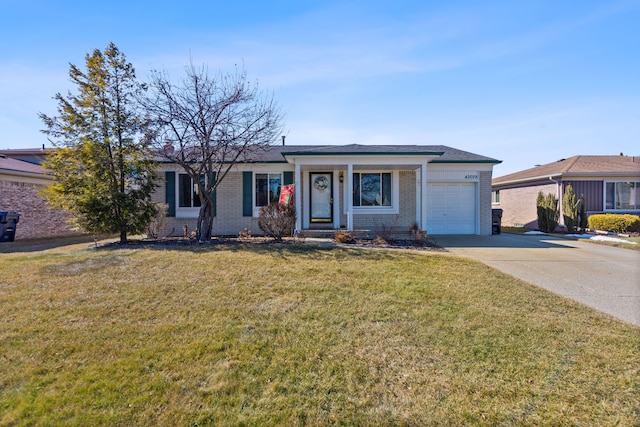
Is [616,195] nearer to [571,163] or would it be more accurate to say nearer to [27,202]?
[571,163]

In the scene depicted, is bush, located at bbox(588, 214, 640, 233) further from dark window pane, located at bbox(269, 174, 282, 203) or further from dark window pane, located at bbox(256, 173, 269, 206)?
dark window pane, located at bbox(256, 173, 269, 206)

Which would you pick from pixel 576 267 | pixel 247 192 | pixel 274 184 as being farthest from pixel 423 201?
pixel 247 192

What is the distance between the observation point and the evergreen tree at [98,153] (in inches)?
343

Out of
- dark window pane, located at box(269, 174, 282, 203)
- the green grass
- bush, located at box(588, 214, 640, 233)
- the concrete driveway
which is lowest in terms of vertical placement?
the green grass

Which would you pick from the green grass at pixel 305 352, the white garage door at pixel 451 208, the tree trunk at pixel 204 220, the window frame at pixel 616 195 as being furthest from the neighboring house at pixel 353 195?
the window frame at pixel 616 195

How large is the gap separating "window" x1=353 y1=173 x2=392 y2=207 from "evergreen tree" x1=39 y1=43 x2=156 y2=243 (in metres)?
7.77

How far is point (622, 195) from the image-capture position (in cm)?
1591

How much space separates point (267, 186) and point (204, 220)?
12.1ft

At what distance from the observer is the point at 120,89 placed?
9.09 m

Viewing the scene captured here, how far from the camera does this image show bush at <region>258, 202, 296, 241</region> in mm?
9320

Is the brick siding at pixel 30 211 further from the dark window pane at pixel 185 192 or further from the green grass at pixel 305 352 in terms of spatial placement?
the green grass at pixel 305 352

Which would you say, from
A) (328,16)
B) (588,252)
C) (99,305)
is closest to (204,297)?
(99,305)

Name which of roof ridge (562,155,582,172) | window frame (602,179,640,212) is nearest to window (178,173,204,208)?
roof ridge (562,155,582,172)

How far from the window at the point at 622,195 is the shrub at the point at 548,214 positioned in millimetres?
3077
